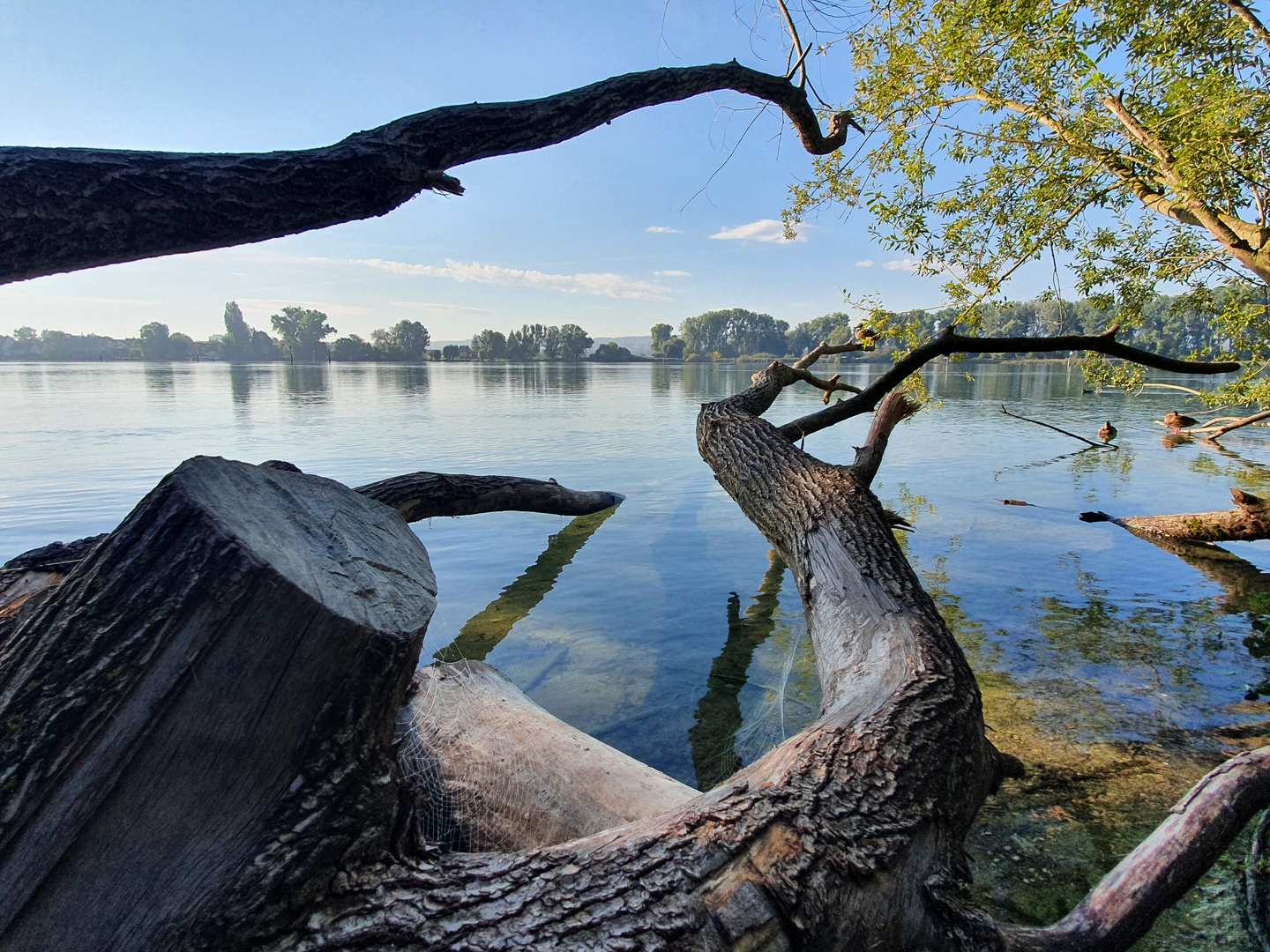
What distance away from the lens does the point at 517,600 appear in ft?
23.6

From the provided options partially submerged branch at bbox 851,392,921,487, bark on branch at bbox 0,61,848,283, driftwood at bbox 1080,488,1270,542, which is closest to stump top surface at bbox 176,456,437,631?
bark on branch at bbox 0,61,848,283

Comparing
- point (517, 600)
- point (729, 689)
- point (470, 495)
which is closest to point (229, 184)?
point (729, 689)

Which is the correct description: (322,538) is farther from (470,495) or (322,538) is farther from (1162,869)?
(470,495)

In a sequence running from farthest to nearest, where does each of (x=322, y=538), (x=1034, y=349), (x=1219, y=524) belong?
(x=1219, y=524)
(x=1034, y=349)
(x=322, y=538)

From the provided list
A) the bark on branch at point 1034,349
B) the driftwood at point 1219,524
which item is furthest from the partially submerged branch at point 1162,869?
the driftwood at point 1219,524

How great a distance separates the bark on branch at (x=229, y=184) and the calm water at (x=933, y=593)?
3531 mm

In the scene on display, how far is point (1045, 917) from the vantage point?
9.03 feet

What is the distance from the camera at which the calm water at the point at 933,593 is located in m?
3.71

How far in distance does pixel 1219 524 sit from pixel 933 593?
13.7 feet

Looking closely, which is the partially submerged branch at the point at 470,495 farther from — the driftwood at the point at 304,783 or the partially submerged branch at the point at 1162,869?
the partially submerged branch at the point at 1162,869

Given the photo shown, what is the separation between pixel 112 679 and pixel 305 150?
1887mm

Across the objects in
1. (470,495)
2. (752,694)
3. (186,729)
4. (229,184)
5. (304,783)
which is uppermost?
(229,184)

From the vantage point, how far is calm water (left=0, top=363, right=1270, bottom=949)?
371 cm

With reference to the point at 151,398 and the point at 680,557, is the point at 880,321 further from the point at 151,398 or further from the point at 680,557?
the point at 151,398
